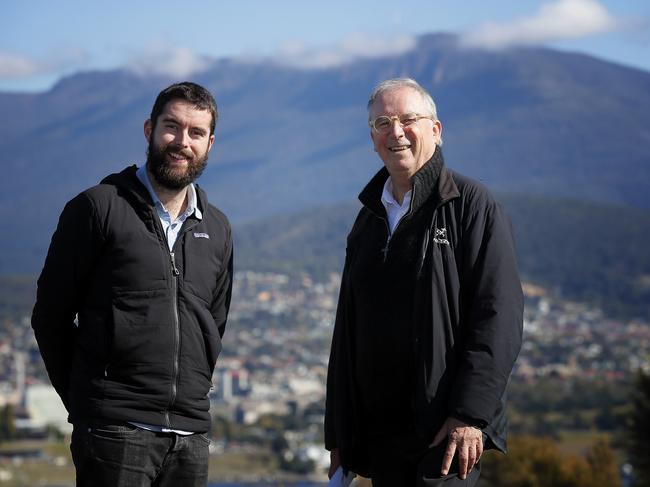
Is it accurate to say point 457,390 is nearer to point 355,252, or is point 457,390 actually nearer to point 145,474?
point 355,252

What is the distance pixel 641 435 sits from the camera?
19219 millimetres

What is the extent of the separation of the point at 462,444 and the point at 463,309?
0.43 m

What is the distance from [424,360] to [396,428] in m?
0.28

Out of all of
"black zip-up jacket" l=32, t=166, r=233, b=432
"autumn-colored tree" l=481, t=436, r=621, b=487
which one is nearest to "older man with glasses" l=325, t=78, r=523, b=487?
"black zip-up jacket" l=32, t=166, r=233, b=432

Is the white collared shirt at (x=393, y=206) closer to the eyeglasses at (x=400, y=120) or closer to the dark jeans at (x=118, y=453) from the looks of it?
the eyeglasses at (x=400, y=120)

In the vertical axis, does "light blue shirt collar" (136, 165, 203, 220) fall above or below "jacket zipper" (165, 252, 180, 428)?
above

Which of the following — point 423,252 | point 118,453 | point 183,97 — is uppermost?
point 183,97

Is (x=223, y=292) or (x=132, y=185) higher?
(x=132, y=185)

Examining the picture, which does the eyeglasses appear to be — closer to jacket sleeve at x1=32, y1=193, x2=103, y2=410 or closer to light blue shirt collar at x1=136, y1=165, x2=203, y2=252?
light blue shirt collar at x1=136, y1=165, x2=203, y2=252

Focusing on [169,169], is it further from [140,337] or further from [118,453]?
[118,453]

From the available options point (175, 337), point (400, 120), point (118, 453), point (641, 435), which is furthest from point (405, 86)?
point (641, 435)

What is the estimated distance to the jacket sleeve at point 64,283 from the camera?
420 centimetres

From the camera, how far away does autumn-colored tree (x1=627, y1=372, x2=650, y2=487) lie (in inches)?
746

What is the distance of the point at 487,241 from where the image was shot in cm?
413
